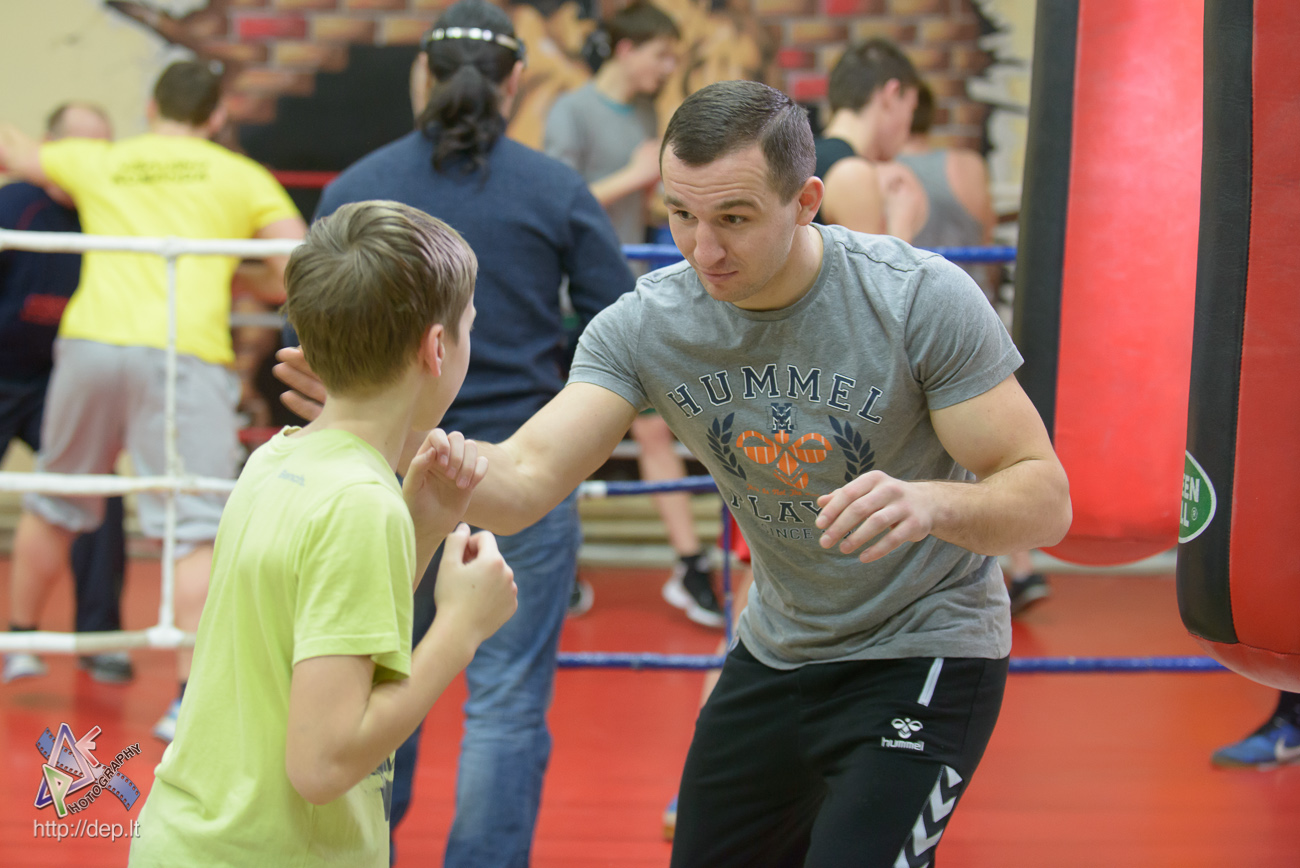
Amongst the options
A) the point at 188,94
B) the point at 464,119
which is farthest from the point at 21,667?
the point at 464,119

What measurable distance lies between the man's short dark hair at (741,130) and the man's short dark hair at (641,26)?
313cm

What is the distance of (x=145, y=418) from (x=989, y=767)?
7.24ft

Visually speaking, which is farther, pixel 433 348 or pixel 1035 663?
pixel 1035 663

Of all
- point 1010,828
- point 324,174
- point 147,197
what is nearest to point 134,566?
point 324,174

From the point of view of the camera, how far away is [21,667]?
129 inches

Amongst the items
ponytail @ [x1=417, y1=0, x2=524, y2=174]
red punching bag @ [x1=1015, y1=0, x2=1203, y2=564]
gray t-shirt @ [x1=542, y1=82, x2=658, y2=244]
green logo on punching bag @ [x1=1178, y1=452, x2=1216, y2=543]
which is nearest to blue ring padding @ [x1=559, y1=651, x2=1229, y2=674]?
red punching bag @ [x1=1015, y1=0, x2=1203, y2=564]

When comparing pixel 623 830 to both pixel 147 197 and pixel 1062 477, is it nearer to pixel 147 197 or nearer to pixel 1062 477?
pixel 1062 477

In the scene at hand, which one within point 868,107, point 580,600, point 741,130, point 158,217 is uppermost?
point 741,130

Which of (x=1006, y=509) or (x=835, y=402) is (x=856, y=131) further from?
(x=1006, y=509)

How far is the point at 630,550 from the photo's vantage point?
5.04 meters

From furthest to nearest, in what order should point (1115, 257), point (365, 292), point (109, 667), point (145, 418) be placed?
point (109, 667) → point (145, 418) → point (1115, 257) → point (365, 292)

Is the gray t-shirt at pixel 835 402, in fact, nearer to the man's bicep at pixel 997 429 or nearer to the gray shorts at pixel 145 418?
the man's bicep at pixel 997 429

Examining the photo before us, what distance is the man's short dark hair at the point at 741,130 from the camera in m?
1.40

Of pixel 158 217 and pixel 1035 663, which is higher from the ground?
pixel 158 217
